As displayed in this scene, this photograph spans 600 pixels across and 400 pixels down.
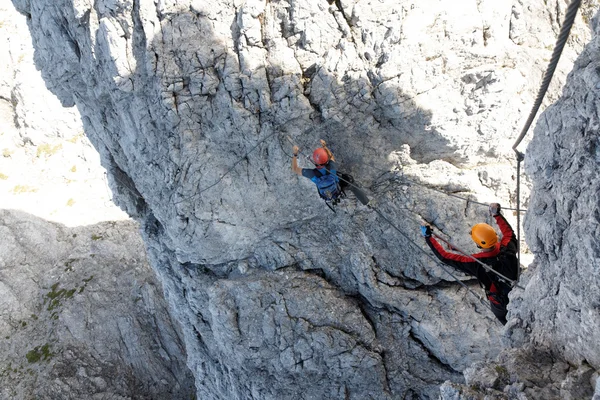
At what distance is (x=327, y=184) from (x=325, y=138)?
1.38 meters

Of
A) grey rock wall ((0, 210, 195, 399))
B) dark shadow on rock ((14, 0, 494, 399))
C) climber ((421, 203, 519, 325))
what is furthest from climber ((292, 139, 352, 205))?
grey rock wall ((0, 210, 195, 399))

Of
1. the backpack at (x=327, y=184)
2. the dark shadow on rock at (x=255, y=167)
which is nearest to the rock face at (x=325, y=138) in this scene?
the dark shadow on rock at (x=255, y=167)

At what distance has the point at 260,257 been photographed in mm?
12555

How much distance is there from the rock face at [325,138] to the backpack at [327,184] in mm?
1052

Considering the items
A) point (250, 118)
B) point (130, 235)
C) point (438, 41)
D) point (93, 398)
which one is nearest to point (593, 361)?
point (438, 41)

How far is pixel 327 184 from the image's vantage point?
10023mm

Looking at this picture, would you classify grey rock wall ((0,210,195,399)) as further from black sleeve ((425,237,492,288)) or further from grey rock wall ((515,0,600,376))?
grey rock wall ((515,0,600,376))

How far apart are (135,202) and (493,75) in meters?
11.7

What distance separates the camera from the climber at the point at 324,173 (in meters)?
9.63

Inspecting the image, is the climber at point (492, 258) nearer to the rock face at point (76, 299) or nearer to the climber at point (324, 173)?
the climber at point (324, 173)

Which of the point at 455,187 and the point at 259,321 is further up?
the point at 455,187

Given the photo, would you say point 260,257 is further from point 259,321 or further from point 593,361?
point 593,361

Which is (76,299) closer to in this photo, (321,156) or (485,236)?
(321,156)

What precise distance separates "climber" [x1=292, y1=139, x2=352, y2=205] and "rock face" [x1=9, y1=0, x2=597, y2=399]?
35.6 inches
